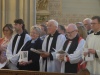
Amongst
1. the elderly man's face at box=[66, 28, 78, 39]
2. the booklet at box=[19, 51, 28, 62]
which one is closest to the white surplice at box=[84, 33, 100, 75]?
the elderly man's face at box=[66, 28, 78, 39]

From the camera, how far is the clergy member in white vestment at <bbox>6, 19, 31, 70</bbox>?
714 cm

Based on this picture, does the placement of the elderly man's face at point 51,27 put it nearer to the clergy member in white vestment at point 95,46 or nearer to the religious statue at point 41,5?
the clergy member in white vestment at point 95,46

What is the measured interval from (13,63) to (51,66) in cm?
83

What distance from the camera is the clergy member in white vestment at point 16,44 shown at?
7.14 meters

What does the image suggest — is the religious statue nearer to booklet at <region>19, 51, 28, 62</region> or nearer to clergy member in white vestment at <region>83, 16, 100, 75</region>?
booklet at <region>19, 51, 28, 62</region>

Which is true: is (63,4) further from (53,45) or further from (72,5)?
(53,45)

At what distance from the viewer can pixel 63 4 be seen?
14.0 meters

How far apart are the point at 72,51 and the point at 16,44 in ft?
4.52

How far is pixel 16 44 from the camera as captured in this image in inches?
287

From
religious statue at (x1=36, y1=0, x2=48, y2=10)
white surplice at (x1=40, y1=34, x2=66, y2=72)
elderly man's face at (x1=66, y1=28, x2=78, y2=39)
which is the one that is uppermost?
religious statue at (x1=36, y1=0, x2=48, y2=10)

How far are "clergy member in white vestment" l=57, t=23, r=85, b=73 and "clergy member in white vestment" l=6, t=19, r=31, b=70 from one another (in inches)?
41.5

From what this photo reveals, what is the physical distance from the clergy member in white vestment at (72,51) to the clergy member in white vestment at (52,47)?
26 cm

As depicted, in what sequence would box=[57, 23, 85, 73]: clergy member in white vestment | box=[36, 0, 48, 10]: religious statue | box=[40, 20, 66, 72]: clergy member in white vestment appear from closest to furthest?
box=[57, 23, 85, 73]: clergy member in white vestment < box=[40, 20, 66, 72]: clergy member in white vestment < box=[36, 0, 48, 10]: religious statue

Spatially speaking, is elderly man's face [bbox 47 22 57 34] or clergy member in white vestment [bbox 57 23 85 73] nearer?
clergy member in white vestment [bbox 57 23 85 73]
